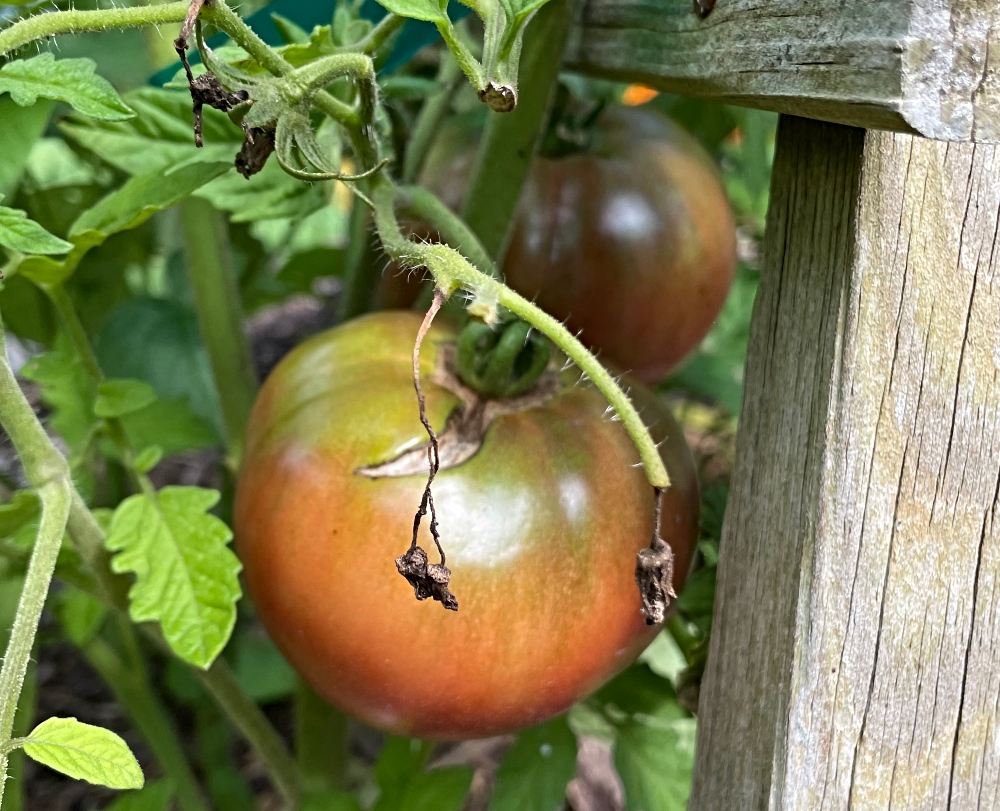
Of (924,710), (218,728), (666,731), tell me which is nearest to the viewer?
(924,710)

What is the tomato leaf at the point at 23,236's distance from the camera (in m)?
0.46

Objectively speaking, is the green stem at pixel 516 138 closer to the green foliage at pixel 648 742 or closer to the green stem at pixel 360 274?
the green stem at pixel 360 274

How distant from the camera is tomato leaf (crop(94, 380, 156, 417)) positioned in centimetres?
67

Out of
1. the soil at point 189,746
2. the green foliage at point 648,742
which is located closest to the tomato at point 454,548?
the green foliage at point 648,742

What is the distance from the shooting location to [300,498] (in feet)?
1.98

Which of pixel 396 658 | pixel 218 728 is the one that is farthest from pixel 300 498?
pixel 218 728

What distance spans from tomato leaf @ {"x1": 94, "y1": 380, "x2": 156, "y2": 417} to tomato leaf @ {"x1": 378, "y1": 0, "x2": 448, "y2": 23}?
1.26ft

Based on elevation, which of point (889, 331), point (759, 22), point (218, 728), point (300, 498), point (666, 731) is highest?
point (759, 22)

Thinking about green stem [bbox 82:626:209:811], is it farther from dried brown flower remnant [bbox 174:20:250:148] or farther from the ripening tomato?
dried brown flower remnant [bbox 174:20:250:148]

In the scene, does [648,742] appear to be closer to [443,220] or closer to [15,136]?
[443,220]

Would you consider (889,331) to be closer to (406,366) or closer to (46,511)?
(406,366)

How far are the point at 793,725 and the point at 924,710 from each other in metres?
0.09

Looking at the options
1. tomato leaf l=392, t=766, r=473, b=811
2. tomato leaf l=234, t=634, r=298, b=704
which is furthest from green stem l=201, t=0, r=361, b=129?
tomato leaf l=234, t=634, r=298, b=704

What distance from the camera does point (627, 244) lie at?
0.86 meters
